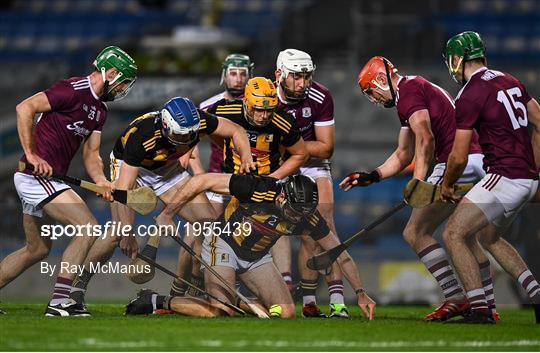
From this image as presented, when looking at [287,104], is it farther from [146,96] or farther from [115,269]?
[146,96]

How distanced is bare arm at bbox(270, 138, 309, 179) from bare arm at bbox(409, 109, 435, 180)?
789 mm

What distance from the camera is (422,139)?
9117 millimetres

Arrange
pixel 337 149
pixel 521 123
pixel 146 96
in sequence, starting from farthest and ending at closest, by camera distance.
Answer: pixel 146 96 → pixel 337 149 → pixel 521 123

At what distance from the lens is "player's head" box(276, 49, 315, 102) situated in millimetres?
9711

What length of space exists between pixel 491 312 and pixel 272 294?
1.43 metres

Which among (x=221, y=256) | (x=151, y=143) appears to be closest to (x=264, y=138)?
(x=151, y=143)

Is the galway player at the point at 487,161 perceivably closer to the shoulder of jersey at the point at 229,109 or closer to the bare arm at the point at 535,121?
the bare arm at the point at 535,121

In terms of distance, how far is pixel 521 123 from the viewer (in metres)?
8.85

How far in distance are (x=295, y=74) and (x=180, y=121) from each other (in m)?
1.16

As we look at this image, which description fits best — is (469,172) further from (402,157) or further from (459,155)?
(459,155)

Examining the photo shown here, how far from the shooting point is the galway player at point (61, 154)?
905 centimetres

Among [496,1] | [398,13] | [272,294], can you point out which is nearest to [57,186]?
[272,294]

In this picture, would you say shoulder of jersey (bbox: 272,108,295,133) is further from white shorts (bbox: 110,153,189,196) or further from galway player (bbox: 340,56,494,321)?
white shorts (bbox: 110,153,189,196)

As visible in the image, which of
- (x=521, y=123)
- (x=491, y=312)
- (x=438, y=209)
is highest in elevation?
(x=521, y=123)
